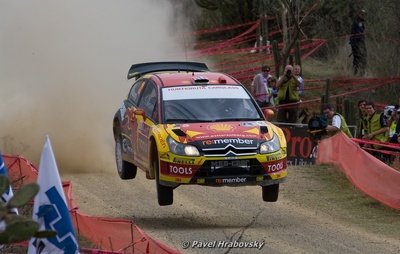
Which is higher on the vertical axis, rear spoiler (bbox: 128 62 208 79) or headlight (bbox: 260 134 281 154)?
rear spoiler (bbox: 128 62 208 79)

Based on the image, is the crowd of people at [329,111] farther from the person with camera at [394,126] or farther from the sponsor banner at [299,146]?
the sponsor banner at [299,146]

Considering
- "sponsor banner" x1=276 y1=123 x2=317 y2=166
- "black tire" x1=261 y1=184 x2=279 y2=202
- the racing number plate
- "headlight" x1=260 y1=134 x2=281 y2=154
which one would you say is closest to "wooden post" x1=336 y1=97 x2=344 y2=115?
"sponsor banner" x1=276 y1=123 x2=317 y2=166

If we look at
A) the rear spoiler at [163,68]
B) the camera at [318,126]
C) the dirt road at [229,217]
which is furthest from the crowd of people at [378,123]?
the rear spoiler at [163,68]

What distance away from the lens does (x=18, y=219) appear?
16.2 feet

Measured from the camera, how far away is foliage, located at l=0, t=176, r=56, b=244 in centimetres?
486

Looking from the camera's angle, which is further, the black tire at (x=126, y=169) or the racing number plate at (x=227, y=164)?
the black tire at (x=126, y=169)

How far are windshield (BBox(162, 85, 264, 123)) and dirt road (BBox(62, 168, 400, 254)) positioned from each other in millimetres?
1346

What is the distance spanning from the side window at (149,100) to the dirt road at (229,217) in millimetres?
1383

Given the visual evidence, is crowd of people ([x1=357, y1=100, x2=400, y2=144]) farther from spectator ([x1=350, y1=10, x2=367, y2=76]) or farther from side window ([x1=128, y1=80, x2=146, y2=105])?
spectator ([x1=350, y1=10, x2=367, y2=76])

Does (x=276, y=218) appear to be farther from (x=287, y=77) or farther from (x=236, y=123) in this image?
(x=287, y=77)

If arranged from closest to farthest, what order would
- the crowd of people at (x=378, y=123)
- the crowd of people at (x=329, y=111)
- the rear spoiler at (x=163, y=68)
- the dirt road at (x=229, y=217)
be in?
the dirt road at (x=229, y=217)
the rear spoiler at (x=163, y=68)
the crowd of people at (x=378, y=123)
the crowd of people at (x=329, y=111)

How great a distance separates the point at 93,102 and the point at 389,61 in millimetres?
8137

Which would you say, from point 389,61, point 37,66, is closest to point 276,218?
point 37,66

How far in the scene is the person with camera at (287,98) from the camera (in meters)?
18.7
